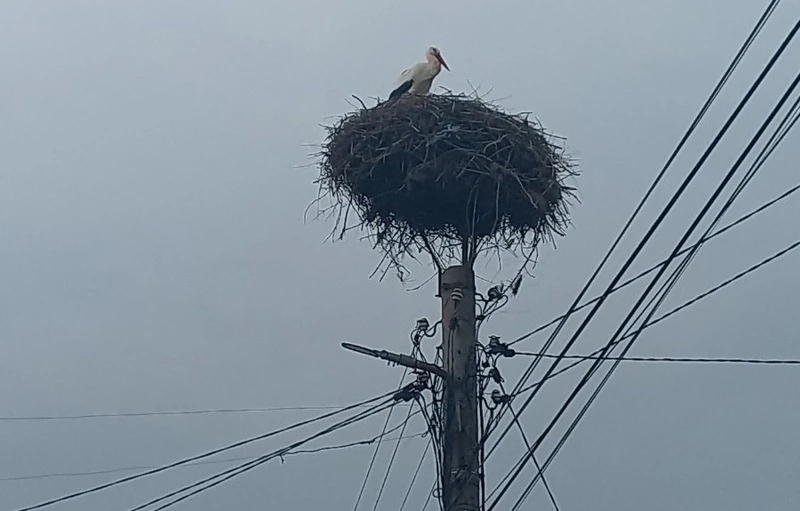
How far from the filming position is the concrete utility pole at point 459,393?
5816 millimetres

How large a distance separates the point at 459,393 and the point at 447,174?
3.97ft

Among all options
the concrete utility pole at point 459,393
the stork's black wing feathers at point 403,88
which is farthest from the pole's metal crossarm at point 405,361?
the stork's black wing feathers at point 403,88

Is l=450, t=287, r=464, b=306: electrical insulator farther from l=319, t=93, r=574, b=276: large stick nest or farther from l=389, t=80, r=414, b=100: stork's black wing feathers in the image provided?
l=389, t=80, r=414, b=100: stork's black wing feathers

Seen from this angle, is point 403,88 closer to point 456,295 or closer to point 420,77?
point 420,77

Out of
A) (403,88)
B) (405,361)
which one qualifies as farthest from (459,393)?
(403,88)

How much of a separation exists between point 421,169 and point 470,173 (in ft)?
0.87

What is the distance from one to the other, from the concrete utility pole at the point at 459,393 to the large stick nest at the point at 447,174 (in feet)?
1.60

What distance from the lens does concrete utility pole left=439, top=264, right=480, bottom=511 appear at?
5.82 m

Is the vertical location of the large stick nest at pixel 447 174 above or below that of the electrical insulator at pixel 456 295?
above

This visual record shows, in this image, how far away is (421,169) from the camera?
6535mm

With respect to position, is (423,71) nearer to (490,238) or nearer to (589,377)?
(490,238)

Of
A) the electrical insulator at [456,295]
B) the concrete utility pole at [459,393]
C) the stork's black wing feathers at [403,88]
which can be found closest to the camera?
the concrete utility pole at [459,393]

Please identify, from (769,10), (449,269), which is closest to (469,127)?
(449,269)

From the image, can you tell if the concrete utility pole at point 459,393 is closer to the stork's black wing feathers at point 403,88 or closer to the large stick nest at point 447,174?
the large stick nest at point 447,174
